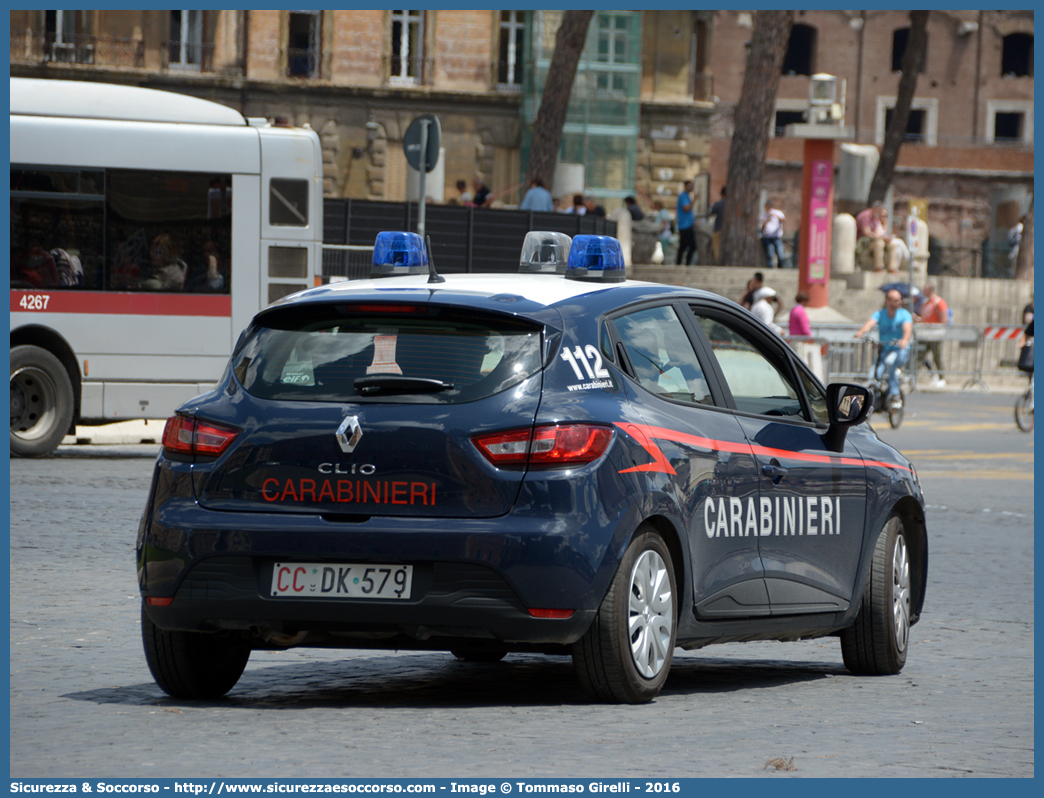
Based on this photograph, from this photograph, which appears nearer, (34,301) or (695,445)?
(695,445)

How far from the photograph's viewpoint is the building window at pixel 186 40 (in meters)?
53.3

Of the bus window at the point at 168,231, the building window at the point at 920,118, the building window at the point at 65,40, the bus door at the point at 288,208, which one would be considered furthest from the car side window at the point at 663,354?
the building window at the point at 920,118

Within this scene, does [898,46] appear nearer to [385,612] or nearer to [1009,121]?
[1009,121]

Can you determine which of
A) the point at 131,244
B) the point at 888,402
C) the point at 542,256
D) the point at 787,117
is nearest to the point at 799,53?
the point at 787,117

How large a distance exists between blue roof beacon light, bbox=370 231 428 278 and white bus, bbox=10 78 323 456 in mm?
10211

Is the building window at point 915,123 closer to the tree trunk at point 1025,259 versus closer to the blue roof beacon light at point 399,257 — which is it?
the tree trunk at point 1025,259

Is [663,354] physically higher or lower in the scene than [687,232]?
higher

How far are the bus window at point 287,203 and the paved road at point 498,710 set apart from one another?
7677mm

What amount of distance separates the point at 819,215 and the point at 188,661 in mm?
30102

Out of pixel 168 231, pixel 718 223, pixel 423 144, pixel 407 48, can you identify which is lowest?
pixel 718 223

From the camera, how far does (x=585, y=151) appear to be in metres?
54.8

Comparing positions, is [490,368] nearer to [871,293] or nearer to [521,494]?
[521,494]

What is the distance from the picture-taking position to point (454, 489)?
6.02 metres

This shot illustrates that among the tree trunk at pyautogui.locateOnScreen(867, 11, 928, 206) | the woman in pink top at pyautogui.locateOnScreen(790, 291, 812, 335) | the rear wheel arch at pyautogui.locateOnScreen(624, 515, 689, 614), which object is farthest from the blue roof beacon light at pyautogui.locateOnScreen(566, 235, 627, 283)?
the tree trunk at pyautogui.locateOnScreen(867, 11, 928, 206)
